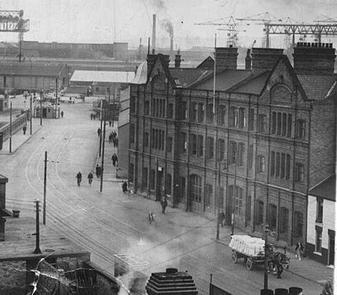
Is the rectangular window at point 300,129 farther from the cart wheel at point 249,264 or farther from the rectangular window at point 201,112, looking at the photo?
the rectangular window at point 201,112

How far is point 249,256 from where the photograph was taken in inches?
1071

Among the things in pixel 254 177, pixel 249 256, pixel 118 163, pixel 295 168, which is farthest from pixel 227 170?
pixel 118 163

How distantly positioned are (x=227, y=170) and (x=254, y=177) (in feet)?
6.90

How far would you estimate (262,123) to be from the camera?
3284 cm

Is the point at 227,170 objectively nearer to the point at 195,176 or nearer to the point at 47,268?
the point at 195,176

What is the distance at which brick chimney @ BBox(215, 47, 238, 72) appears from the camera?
4109cm

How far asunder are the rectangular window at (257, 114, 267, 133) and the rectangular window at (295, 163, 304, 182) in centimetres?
253

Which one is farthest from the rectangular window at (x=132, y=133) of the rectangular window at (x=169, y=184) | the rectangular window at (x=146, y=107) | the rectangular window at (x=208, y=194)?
the rectangular window at (x=208, y=194)

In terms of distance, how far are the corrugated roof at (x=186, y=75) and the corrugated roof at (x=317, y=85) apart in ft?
29.4

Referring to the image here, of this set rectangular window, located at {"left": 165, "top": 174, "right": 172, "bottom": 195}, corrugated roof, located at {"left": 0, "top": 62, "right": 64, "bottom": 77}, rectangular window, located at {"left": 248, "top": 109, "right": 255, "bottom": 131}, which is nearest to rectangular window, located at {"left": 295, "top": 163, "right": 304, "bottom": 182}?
rectangular window, located at {"left": 248, "top": 109, "right": 255, "bottom": 131}

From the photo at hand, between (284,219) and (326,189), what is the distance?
239 centimetres

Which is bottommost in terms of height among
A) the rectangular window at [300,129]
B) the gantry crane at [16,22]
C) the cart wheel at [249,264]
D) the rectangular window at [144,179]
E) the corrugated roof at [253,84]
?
the cart wheel at [249,264]

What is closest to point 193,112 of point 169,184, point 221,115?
point 221,115

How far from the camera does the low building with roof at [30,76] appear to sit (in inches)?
4365
